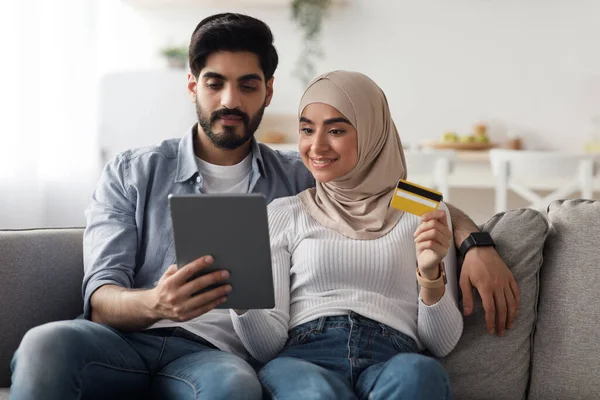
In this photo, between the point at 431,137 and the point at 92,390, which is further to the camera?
the point at 431,137

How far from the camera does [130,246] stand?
191cm

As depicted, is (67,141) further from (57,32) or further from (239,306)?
(239,306)

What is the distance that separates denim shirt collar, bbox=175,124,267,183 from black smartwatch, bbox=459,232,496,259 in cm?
57

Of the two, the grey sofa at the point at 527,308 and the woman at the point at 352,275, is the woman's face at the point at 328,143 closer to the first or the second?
the woman at the point at 352,275

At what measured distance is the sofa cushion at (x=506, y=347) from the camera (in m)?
1.83

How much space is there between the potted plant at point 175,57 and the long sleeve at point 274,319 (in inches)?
136

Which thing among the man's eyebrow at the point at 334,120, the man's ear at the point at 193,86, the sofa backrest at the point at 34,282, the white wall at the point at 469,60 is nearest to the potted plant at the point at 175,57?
the white wall at the point at 469,60

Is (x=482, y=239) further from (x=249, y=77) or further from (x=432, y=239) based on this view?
(x=249, y=77)

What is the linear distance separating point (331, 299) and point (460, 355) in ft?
1.16

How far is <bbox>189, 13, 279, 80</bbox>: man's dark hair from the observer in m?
2.05

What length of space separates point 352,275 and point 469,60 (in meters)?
3.72

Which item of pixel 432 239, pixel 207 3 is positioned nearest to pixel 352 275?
pixel 432 239

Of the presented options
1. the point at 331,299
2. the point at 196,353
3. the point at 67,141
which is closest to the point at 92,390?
the point at 196,353

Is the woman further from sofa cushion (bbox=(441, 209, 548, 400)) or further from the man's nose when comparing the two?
the man's nose
